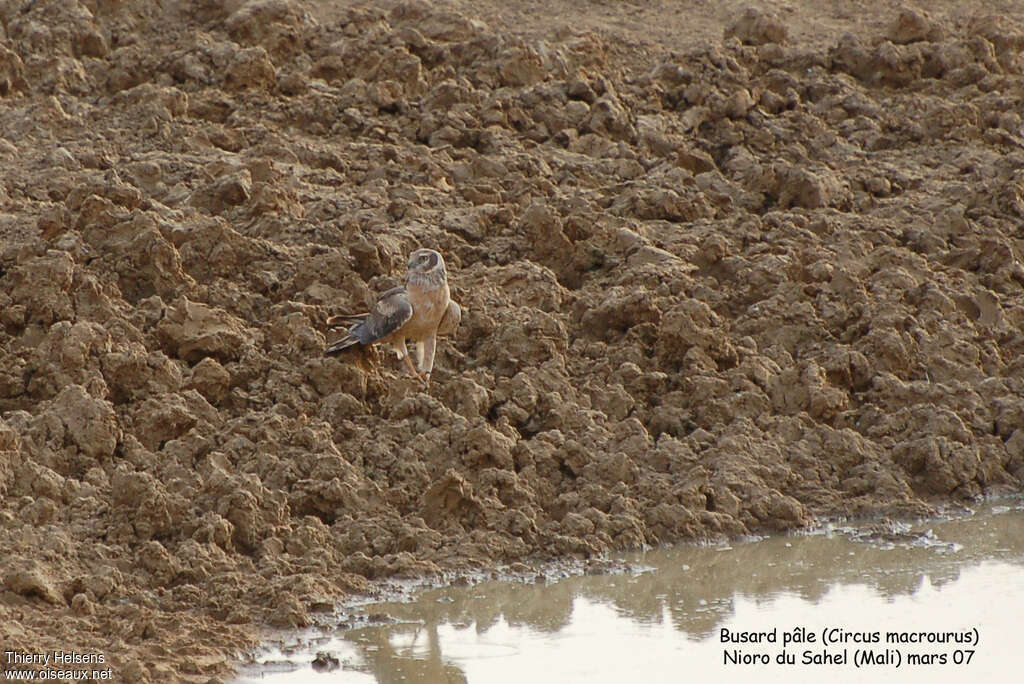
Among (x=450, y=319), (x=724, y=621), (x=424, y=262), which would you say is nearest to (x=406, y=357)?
(x=450, y=319)

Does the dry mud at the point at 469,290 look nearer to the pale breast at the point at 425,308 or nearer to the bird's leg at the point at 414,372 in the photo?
the bird's leg at the point at 414,372

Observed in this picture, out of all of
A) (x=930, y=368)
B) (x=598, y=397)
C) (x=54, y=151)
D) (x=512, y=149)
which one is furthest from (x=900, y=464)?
(x=54, y=151)

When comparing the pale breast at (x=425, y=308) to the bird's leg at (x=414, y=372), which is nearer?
the pale breast at (x=425, y=308)

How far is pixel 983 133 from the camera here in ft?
37.8

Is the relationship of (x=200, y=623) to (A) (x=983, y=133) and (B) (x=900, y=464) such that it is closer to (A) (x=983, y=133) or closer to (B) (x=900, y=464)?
(B) (x=900, y=464)

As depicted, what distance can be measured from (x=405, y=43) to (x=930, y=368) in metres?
4.44

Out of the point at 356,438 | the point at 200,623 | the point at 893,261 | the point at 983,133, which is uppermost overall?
the point at 983,133
